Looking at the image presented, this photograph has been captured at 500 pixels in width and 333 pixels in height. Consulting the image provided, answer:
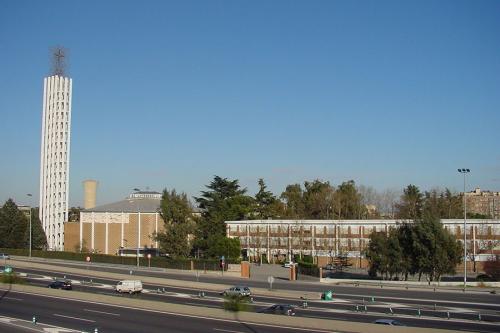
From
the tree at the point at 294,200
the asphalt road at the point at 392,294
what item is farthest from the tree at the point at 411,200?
the asphalt road at the point at 392,294

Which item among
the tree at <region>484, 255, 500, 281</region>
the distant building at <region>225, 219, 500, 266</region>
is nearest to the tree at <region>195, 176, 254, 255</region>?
the distant building at <region>225, 219, 500, 266</region>

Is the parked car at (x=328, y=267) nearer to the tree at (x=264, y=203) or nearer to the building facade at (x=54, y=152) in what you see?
the tree at (x=264, y=203)

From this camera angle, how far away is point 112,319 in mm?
37406

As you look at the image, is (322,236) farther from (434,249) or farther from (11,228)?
(11,228)

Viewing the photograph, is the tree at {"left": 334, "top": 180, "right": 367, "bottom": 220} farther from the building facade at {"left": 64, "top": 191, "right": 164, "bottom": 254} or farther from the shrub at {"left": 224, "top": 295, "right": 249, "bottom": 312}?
the shrub at {"left": 224, "top": 295, "right": 249, "bottom": 312}

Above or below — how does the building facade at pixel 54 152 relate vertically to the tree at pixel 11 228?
above

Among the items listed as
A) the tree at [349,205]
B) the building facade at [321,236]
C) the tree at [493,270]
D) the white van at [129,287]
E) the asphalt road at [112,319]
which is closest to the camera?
the asphalt road at [112,319]

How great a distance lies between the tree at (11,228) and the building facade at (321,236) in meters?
44.2

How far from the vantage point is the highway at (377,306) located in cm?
3784

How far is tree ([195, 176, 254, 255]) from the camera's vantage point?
100400 mm

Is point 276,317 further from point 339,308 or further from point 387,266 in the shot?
point 387,266

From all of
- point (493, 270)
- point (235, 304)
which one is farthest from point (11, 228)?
point (235, 304)

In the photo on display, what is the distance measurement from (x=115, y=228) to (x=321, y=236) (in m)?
43.3

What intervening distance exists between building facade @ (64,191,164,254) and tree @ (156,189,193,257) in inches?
821
